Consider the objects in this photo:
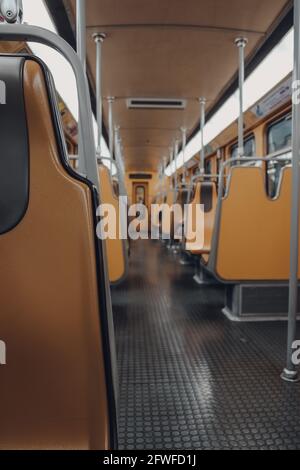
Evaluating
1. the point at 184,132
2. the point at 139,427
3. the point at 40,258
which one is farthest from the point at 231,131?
the point at 40,258

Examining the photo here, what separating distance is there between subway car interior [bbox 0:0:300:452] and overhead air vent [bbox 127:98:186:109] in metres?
0.03

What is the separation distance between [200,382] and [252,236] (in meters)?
1.42

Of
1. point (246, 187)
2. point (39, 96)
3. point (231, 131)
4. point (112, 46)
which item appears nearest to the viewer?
point (39, 96)

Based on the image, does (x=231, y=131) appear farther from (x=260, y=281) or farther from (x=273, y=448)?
(x=273, y=448)

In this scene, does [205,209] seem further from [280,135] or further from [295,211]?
[295,211]

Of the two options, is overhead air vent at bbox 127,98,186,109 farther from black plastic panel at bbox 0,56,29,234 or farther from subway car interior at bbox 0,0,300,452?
black plastic panel at bbox 0,56,29,234

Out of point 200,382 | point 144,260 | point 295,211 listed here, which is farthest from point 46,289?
point 144,260

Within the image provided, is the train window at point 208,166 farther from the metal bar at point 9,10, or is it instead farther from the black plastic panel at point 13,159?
the black plastic panel at point 13,159

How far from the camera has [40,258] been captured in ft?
2.39

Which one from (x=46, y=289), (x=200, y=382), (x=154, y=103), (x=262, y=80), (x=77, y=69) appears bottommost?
(x=200, y=382)

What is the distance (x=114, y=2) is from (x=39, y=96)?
2.77 meters

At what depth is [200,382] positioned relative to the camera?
1.86m

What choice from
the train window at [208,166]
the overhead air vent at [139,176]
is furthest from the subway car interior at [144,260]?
the overhead air vent at [139,176]

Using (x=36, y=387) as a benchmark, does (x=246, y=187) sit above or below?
above
